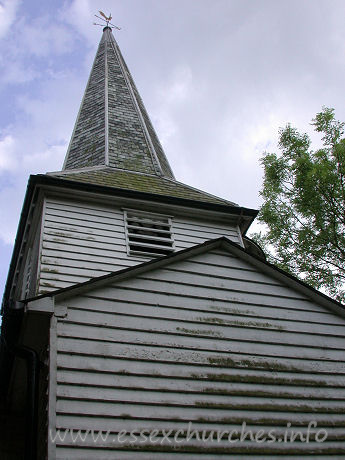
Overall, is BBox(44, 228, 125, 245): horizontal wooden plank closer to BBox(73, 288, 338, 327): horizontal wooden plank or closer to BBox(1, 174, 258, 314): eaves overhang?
BBox(1, 174, 258, 314): eaves overhang

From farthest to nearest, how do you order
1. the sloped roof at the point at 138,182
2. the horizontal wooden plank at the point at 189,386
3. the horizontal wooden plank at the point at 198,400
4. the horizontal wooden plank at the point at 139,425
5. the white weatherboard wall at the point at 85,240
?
the sloped roof at the point at 138,182 → the white weatherboard wall at the point at 85,240 → the horizontal wooden plank at the point at 189,386 → the horizontal wooden plank at the point at 198,400 → the horizontal wooden plank at the point at 139,425

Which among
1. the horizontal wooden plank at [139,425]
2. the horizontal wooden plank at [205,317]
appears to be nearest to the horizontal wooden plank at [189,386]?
the horizontal wooden plank at [139,425]

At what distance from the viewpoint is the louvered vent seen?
9523 millimetres

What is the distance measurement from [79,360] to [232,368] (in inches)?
72.2

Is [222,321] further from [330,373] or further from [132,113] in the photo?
[132,113]

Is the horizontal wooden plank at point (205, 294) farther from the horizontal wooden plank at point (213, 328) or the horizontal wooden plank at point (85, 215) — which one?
the horizontal wooden plank at point (85, 215)

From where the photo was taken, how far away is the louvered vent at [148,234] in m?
9.52

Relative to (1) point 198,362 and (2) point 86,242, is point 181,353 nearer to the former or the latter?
(1) point 198,362

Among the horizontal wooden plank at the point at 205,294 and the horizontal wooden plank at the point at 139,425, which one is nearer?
the horizontal wooden plank at the point at 139,425

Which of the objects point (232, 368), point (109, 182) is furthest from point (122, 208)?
point (232, 368)

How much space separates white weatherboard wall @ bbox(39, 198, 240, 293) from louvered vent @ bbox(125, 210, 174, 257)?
15cm

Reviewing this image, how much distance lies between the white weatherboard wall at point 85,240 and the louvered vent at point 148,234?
15 cm

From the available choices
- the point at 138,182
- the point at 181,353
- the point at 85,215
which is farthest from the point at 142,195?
the point at 181,353

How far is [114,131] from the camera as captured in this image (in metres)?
13.7
